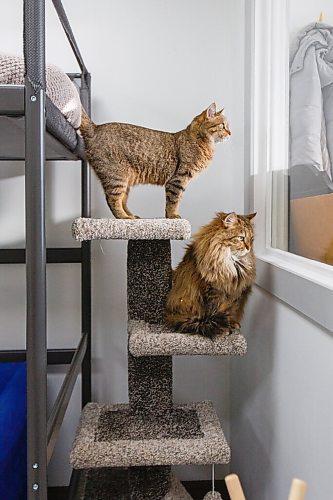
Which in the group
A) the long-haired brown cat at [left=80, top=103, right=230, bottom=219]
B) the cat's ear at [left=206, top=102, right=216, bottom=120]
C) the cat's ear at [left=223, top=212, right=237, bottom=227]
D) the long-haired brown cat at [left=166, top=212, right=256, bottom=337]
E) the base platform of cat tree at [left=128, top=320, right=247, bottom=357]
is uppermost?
the cat's ear at [left=206, top=102, right=216, bottom=120]

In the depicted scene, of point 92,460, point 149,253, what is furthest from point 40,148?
point 92,460

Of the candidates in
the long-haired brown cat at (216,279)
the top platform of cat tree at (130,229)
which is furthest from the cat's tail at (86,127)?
the long-haired brown cat at (216,279)

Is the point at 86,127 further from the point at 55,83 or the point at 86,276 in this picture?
the point at 86,276

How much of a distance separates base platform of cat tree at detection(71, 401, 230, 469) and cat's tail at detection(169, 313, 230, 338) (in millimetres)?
285

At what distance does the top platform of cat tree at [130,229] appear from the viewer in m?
1.63

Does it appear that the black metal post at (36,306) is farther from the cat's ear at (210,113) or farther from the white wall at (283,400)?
the cat's ear at (210,113)

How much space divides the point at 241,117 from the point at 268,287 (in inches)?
28.2

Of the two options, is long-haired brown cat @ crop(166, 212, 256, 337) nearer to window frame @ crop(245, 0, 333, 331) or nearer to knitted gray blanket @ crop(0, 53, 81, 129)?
window frame @ crop(245, 0, 333, 331)

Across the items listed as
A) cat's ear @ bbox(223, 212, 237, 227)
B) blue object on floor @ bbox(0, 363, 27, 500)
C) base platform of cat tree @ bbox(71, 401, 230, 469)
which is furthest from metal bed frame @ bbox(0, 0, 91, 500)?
cat's ear @ bbox(223, 212, 237, 227)

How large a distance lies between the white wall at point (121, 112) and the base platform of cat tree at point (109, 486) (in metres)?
0.30

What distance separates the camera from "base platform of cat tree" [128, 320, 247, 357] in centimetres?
162

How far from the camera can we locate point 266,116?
1989mm

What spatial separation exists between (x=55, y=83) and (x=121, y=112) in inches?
37.3

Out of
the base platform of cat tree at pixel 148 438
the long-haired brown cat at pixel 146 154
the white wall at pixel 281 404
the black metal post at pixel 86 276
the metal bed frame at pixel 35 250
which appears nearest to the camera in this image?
the metal bed frame at pixel 35 250
